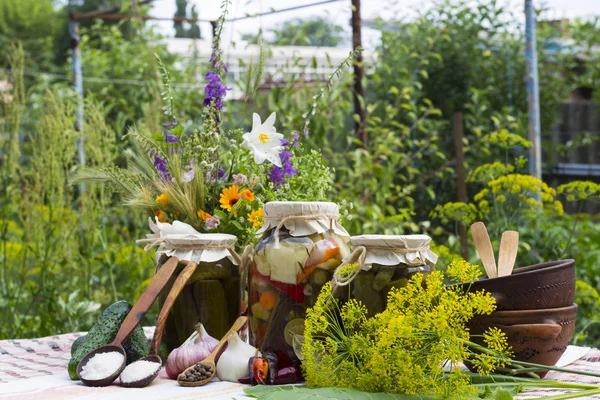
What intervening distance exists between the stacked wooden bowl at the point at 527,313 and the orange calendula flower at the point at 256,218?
0.44m

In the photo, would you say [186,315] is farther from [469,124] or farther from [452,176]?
[469,124]

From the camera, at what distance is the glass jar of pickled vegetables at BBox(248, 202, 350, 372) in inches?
52.0

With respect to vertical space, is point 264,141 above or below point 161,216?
above

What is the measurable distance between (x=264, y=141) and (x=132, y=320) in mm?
471

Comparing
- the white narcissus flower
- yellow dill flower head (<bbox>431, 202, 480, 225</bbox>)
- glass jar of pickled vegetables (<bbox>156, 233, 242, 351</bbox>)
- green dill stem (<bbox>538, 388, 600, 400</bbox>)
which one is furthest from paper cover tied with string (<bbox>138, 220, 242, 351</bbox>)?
yellow dill flower head (<bbox>431, 202, 480, 225</bbox>)

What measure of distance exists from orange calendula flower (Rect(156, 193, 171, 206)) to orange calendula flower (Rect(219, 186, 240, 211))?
12 cm

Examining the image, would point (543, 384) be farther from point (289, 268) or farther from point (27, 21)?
point (27, 21)

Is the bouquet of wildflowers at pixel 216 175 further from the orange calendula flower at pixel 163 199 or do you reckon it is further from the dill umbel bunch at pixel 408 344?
the dill umbel bunch at pixel 408 344

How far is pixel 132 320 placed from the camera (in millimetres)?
1373

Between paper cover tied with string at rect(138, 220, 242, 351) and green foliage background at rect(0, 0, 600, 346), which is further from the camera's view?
green foliage background at rect(0, 0, 600, 346)

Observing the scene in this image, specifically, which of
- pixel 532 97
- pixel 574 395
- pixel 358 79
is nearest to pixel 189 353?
pixel 574 395

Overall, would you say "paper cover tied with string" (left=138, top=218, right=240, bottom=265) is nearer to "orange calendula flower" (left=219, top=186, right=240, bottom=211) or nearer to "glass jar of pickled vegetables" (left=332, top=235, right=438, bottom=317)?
"orange calendula flower" (left=219, top=186, right=240, bottom=211)

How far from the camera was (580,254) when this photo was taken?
12.0 feet

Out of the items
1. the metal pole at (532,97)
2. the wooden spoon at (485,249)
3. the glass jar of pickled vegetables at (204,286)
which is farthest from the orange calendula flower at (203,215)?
the metal pole at (532,97)
